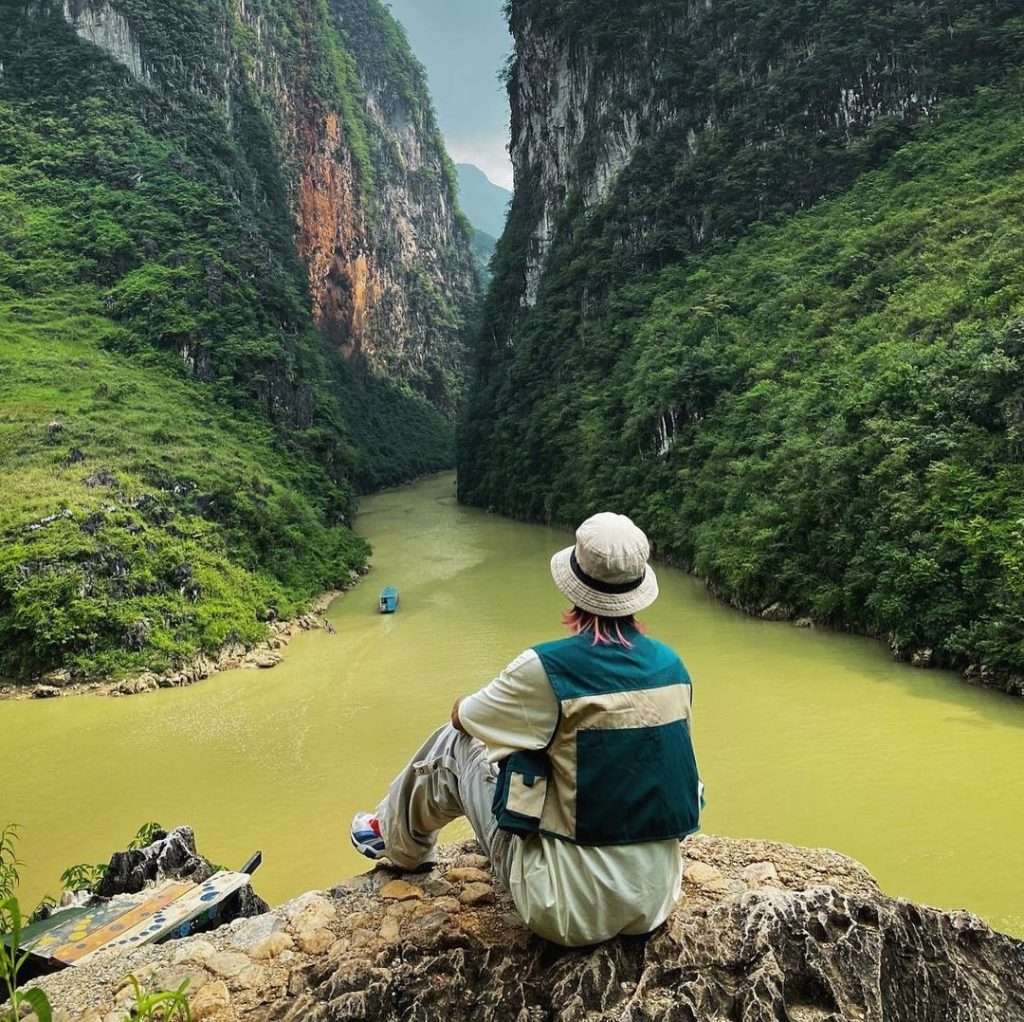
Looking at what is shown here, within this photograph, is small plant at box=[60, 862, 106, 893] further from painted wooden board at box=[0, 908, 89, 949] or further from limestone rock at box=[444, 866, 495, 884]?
limestone rock at box=[444, 866, 495, 884]

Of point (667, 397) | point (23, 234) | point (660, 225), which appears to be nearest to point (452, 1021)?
point (667, 397)

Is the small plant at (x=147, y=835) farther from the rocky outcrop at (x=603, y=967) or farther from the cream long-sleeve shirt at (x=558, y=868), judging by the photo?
the cream long-sleeve shirt at (x=558, y=868)

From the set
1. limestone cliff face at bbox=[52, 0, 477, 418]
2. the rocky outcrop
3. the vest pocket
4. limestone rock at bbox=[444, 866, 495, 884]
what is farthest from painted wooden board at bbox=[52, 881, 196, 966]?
limestone cliff face at bbox=[52, 0, 477, 418]

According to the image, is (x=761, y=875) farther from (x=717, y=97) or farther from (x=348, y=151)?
(x=348, y=151)

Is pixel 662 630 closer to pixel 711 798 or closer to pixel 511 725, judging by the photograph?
pixel 711 798

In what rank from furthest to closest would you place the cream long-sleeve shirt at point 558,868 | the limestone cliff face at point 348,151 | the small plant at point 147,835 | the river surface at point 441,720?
the limestone cliff face at point 348,151, the river surface at point 441,720, the small plant at point 147,835, the cream long-sleeve shirt at point 558,868

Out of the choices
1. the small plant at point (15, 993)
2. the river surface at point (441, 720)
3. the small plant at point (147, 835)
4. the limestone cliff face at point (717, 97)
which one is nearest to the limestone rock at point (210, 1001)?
the small plant at point (15, 993)
